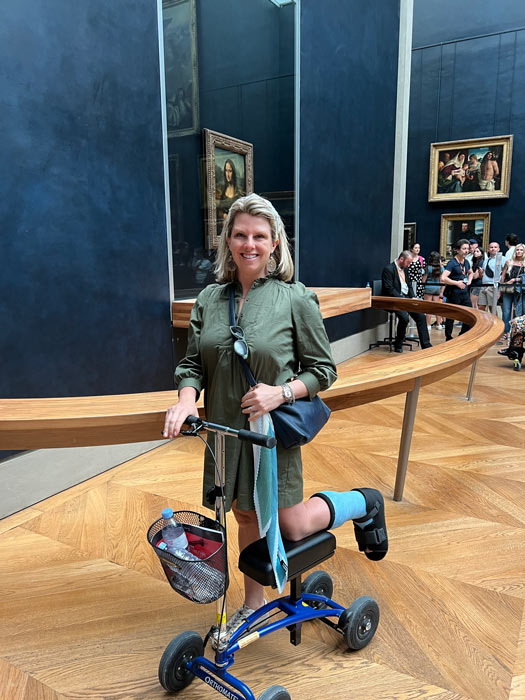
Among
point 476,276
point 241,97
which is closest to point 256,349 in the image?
point 241,97

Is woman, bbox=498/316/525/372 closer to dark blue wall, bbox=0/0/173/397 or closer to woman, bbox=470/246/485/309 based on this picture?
woman, bbox=470/246/485/309

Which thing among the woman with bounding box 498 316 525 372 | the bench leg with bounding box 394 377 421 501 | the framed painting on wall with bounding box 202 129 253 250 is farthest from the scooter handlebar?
the woman with bounding box 498 316 525 372

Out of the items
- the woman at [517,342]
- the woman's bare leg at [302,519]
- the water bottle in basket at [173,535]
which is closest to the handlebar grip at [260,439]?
the water bottle in basket at [173,535]

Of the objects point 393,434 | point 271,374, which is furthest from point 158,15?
point 393,434

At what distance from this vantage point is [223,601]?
1.58 m

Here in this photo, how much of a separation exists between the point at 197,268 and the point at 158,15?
6.25ft

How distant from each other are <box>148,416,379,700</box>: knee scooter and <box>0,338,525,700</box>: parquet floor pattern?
0.48ft

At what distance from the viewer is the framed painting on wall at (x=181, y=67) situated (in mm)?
4055

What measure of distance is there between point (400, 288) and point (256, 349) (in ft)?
23.3

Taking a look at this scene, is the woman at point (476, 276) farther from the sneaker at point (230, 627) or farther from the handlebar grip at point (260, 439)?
the handlebar grip at point (260, 439)

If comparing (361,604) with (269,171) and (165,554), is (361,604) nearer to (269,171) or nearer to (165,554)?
(165,554)

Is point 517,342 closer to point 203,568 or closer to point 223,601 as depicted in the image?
point 223,601

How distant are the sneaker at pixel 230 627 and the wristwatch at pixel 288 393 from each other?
76 centimetres

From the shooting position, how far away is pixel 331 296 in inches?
219
